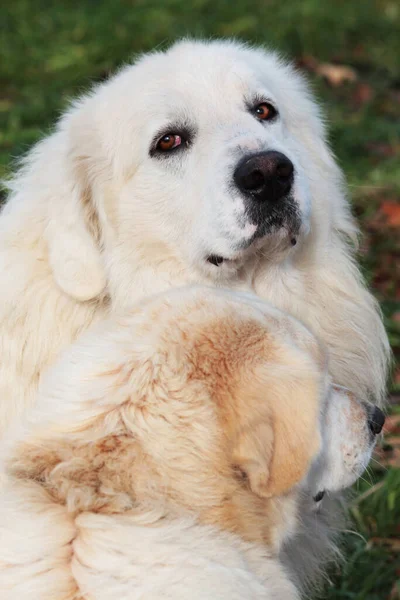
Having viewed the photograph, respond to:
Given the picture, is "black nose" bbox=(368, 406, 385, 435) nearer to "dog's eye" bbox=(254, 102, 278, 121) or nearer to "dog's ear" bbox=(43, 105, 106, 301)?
"dog's ear" bbox=(43, 105, 106, 301)

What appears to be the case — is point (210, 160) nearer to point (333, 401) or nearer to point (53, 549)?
point (333, 401)

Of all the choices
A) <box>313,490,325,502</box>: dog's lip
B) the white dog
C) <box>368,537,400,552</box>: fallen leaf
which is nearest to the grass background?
<box>368,537,400,552</box>: fallen leaf

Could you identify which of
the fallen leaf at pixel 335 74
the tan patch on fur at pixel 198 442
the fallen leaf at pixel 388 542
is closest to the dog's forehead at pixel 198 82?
the tan patch on fur at pixel 198 442

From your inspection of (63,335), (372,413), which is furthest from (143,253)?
(372,413)

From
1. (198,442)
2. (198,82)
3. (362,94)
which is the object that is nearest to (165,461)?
(198,442)

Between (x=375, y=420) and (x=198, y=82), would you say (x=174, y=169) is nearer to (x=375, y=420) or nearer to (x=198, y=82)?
(x=198, y=82)

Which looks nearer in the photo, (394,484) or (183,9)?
(394,484)
